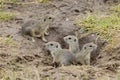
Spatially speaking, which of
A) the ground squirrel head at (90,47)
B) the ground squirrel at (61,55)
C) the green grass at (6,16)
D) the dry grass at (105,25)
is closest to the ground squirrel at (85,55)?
the ground squirrel head at (90,47)

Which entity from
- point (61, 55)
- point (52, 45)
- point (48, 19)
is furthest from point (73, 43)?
point (48, 19)

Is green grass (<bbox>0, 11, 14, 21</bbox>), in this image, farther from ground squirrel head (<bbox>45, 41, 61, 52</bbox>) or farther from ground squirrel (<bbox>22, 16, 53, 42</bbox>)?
ground squirrel head (<bbox>45, 41, 61, 52</bbox>)

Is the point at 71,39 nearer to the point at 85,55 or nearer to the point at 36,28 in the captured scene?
the point at 85,55

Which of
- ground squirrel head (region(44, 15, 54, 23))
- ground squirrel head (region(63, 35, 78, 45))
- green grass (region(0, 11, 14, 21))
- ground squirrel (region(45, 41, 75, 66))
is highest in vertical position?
ground squirrel head (region(44, 15, 54, 23))

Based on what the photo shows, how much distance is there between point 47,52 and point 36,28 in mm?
657

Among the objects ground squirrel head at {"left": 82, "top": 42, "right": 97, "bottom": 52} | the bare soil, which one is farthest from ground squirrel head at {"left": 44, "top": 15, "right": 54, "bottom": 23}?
ground squirrel head at {"left": 82, "top": 42, "right": 97, "bottom": 52}

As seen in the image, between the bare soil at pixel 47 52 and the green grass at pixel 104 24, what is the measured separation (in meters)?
0.14

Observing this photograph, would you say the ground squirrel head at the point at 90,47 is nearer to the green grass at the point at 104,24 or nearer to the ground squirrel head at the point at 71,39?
the ground squirrel head at the point at 71,39

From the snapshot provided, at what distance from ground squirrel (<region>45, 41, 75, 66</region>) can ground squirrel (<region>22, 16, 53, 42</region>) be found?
0.63 metres

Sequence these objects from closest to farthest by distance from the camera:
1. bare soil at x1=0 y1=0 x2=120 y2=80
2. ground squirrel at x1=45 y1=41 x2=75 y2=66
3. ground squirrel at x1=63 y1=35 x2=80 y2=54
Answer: bare soil at x1=0 y1=0 x2=120 y2=80, ground squirrel at x1=45 y1=41 x2=75 y2=66, ground squirrel at x1=63 y1=35 x2=80 y2=54

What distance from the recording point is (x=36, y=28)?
9.27 m

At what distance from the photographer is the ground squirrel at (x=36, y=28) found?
9.12 metres

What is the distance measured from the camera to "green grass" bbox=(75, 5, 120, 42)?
362 inches

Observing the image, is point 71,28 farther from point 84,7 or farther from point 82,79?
point 82,79
